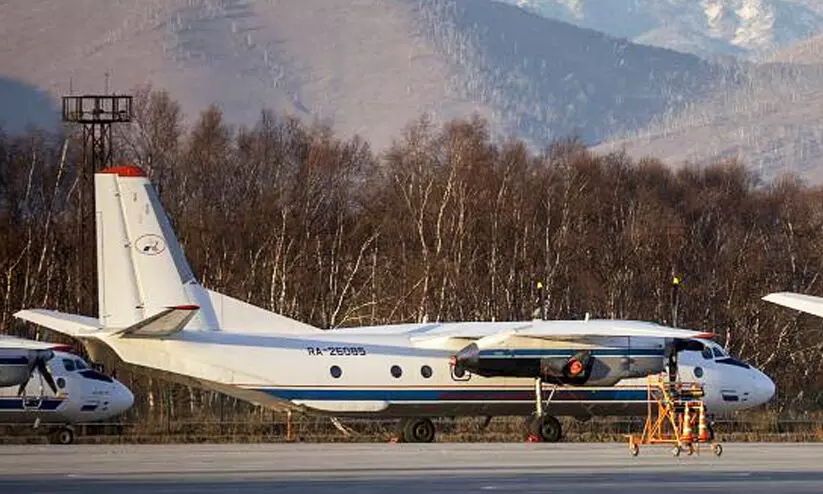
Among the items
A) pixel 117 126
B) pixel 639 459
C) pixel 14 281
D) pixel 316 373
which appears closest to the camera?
pixel 639 459

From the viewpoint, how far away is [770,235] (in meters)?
91.2

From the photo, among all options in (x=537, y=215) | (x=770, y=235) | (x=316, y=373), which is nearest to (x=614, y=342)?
(x=316, y=373)

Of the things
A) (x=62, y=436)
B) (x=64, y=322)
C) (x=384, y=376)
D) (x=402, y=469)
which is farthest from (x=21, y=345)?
(x=402, y=469)

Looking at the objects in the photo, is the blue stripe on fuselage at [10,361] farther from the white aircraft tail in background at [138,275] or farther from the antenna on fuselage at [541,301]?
the antenna on fuselage at [541,301]

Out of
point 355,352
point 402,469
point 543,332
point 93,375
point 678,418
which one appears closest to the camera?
point 402,469

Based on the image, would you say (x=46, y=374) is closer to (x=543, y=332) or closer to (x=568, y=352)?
(x=543, y=332)

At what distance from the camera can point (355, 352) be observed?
43688 mm

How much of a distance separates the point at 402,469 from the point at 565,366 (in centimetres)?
1170

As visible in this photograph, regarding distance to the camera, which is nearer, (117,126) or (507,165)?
(507,165)

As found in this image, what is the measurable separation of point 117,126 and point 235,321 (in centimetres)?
5196

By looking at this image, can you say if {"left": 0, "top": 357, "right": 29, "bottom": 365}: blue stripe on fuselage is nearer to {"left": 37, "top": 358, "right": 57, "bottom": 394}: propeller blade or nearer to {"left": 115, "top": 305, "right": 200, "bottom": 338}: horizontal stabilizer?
{"left": 37, "top": 358, "right": 57, "bottom": 394}: propeller blade

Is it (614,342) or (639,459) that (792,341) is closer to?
(614,342)

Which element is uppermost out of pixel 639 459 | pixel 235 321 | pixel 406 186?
pixel 406 186

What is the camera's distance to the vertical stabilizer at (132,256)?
1688 inches
